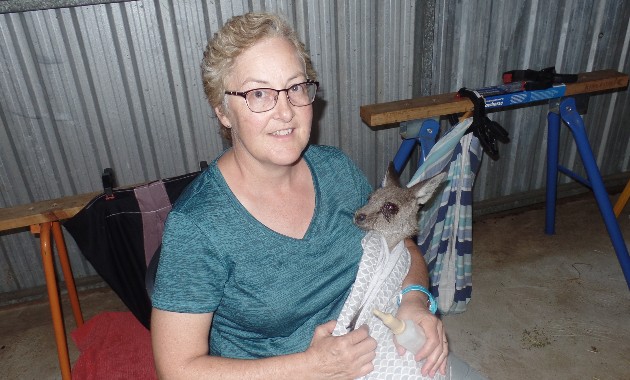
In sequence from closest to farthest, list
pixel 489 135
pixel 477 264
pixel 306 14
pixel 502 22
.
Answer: pixel 489 135, pixel 306 14, pixel 502 22, pixel 477 264

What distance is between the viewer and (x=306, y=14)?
312 centimetres

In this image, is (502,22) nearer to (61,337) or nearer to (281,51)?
(281,51)

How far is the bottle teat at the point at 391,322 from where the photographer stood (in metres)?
1.29

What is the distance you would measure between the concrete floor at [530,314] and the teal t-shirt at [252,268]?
5.95ft

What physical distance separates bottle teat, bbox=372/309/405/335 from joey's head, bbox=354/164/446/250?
0.44 m

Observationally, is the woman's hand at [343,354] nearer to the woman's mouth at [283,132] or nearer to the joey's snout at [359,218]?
the joey's snout at [359,218]

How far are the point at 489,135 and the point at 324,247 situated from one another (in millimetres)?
1587

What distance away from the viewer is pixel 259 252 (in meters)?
1.40

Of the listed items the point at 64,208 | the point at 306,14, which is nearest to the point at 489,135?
the point at 306,14

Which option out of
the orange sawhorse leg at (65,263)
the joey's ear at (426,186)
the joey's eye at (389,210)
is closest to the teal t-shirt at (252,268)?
the joey's eye at (389,210)

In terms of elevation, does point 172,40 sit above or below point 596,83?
above

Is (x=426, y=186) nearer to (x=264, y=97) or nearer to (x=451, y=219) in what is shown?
(x=264, y=97)

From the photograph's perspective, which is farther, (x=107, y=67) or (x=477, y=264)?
(x=477, y=264)

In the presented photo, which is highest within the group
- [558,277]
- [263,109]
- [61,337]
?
[263,109]
